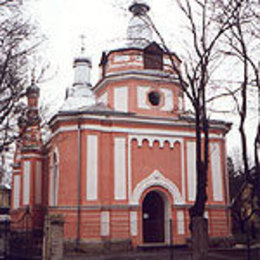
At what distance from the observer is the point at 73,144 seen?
18.3 metres

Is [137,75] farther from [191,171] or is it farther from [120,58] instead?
[191,171]

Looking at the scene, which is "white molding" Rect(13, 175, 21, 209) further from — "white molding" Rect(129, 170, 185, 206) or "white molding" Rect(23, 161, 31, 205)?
"white molding" Rect(129, 170, 185, 206)

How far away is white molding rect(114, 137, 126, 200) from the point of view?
59.8 feet

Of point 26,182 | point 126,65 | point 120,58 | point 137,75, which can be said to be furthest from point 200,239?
point 26,182

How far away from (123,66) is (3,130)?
10.4m

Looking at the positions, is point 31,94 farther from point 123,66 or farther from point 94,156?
point 123,66

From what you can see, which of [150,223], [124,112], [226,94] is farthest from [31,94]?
[150,223]

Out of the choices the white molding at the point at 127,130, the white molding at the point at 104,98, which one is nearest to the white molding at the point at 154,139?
the white molding at the point at 127,130

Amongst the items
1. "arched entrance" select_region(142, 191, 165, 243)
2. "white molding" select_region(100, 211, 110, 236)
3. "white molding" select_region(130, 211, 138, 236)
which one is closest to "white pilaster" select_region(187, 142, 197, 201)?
"arched entrance" select_region(142, 191, 165, 243)

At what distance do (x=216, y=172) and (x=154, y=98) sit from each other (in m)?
5.06

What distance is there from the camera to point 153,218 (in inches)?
786

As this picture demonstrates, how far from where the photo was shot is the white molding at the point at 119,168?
1823 cm

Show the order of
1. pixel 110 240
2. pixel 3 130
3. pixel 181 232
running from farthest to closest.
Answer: pixel 181 232, pixel 110 240, pixel 3 130

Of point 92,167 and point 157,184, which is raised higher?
point 92,167
